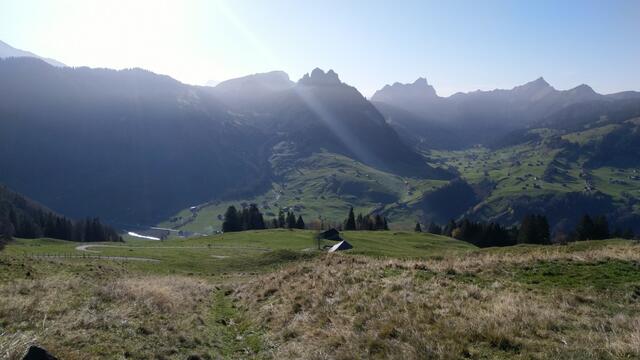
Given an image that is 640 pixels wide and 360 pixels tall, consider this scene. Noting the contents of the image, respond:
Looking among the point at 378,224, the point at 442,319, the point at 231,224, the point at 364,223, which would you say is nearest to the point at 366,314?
the point at 442,319

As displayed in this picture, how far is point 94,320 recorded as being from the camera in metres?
16.6

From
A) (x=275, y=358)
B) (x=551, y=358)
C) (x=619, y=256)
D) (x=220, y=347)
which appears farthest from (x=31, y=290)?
(x=619, y=256)

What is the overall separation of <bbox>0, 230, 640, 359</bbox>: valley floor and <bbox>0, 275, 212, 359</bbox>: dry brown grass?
57 millimetres

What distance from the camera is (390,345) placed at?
1394 cm

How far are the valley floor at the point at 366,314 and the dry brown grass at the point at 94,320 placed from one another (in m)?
0.06

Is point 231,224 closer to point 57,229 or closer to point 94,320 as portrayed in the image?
point 57,229

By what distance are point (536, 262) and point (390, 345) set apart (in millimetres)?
17729

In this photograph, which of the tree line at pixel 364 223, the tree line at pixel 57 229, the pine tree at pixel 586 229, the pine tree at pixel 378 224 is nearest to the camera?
the pine tree at pixel 586 229

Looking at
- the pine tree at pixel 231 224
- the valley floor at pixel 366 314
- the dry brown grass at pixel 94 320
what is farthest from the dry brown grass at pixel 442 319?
the pine tree at pixel 231 224

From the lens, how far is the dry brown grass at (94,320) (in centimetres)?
1388

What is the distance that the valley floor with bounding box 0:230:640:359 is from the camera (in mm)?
13258

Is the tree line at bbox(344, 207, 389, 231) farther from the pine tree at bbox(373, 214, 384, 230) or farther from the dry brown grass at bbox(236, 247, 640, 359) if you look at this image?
the dry brown grass at bbox(236, 247, 640, 359)

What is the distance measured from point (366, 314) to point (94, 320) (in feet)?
33.4

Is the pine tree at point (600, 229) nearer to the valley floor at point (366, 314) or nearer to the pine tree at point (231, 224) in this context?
the valley floor at point (366, 314)
